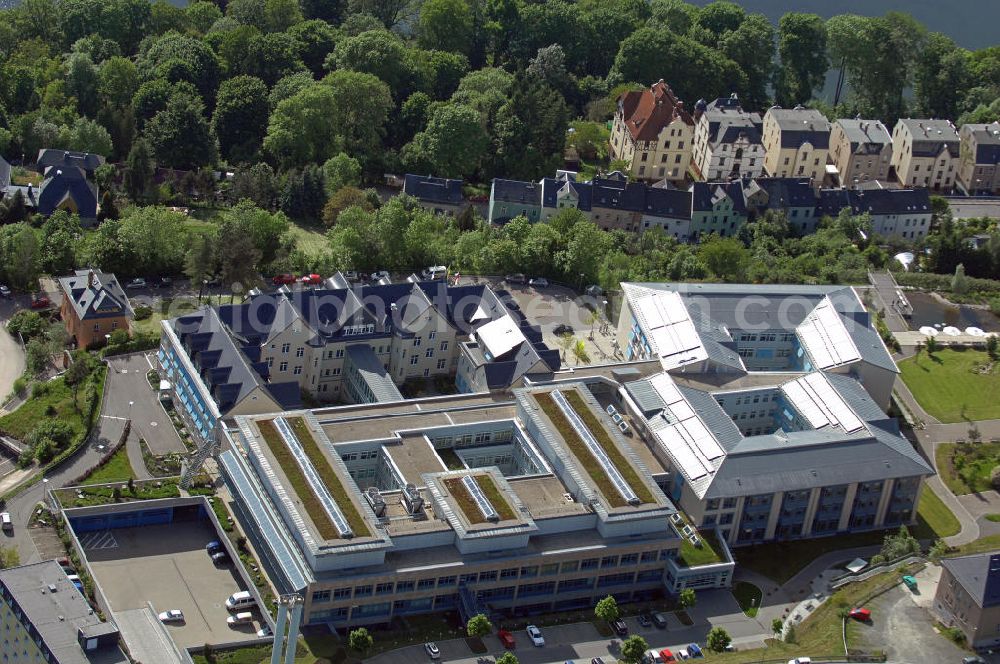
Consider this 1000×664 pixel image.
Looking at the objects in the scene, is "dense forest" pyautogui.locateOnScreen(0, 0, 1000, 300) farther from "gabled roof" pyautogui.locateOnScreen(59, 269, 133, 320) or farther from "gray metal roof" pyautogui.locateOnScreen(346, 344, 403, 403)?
"gray metal roof" pyautogui.locateOnScreen(346, 344, 403, 403)

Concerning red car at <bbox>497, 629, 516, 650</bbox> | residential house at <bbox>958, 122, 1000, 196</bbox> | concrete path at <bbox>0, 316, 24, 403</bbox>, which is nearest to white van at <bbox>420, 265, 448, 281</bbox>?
concrete path at <bbox>0, 316, 24, 403</bbox>

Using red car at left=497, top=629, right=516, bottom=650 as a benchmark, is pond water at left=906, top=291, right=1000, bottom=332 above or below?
above

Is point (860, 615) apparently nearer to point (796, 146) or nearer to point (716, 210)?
point (716, 210)

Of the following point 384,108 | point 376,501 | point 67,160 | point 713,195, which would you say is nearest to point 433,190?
point 384,108

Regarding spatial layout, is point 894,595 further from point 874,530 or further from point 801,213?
point 801,213

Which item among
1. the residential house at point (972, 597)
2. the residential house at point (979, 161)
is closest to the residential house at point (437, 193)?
the residential house at point (979, 161)

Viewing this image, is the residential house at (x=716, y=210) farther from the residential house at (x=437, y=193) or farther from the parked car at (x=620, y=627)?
the parked car at (x=620, y=627)
